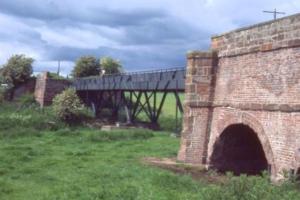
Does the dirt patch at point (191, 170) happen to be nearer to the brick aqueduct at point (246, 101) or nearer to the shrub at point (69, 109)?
the brick aqueduct at point (246, 101)

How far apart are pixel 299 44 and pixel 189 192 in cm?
404

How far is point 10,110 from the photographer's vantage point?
38.2 meters

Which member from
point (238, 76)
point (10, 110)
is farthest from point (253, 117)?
point (10, 110)

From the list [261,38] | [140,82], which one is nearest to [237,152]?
[261,38]

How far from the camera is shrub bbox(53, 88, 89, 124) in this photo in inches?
1297

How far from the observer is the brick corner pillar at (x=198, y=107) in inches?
606

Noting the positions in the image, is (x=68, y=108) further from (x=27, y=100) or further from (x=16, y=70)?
(x=16, y=70)

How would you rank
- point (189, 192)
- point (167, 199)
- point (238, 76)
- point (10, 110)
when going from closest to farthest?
1. point (167, 199)
2. point (189, 192)
3. point (238, 76)
4. point (10, 110)

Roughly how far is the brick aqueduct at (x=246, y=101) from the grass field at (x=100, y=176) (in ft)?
5.63

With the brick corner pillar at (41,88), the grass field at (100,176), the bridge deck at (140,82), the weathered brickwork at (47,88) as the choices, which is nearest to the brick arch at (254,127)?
the grass field at (100,176)

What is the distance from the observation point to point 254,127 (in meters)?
12.9

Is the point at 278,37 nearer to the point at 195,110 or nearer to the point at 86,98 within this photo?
the point at 195,110

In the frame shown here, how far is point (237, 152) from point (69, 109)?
62.8 ft

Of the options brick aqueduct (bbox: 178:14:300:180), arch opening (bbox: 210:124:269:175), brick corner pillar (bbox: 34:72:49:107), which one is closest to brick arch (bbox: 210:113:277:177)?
brick aqueduct (bbox: 178:14:300:180)
